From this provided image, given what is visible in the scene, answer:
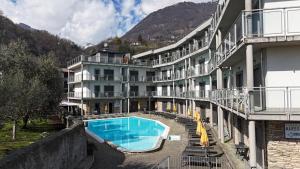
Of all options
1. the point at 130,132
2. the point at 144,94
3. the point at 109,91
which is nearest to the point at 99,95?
the point at 109,91

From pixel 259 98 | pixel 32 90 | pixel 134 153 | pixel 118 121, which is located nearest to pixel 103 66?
pixel 118 121

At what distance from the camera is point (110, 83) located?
48.2 meters

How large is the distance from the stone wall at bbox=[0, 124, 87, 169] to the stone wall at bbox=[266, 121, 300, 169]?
8971mm

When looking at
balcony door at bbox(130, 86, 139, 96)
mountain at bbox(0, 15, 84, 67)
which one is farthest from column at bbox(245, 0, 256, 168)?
mountain at bbox(0, 15, 84, 67)

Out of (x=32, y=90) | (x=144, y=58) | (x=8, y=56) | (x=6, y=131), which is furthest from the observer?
(x=144, y=58)

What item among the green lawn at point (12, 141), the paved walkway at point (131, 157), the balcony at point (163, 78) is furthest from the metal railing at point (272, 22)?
the balcony at point (163, 78)

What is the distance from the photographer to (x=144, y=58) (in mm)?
58062

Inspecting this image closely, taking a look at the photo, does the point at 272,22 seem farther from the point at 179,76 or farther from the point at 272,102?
the point at 179,76

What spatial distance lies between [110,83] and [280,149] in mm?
39352

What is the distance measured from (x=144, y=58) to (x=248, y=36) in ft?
156

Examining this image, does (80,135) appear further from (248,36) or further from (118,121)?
(118,121)

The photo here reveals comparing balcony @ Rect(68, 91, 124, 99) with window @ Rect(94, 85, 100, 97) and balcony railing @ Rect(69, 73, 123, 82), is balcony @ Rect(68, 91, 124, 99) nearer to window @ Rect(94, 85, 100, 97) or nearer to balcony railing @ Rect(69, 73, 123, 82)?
window @ Rect(94, 85, 100, 97)

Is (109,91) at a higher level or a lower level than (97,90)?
lower

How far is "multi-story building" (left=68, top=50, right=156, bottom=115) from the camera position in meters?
45.7
